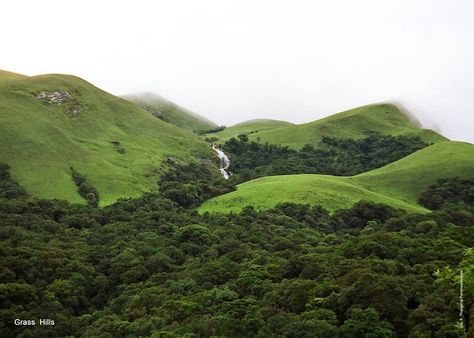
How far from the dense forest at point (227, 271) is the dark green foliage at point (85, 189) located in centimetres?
310

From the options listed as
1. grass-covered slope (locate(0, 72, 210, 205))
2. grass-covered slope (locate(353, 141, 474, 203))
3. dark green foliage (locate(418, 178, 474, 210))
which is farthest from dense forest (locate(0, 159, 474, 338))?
grass-covered slope (locate(353, 141, 474, 203))

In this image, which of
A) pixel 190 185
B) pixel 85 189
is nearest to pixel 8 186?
pixel 85 189

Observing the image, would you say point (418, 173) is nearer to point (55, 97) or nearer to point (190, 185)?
point (190, 185)

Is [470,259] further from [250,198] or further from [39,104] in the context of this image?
[39,104]

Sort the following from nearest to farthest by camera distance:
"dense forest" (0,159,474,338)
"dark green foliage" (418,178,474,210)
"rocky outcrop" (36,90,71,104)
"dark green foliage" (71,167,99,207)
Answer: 1. "dense forest" (0,159,474,338)
2. "dark green foliage" (71,167,99,207)
3. "dark green foliage" (418,178,474,210)
4. "rocky outcrop" (36,90,71,104)

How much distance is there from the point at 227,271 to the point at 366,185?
9387 cm

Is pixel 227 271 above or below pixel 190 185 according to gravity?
below

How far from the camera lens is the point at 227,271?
260 feet

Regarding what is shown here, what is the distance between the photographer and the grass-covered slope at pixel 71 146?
467ft

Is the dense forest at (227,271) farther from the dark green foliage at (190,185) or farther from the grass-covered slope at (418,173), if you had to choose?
the grass-covered slope at (418,173)

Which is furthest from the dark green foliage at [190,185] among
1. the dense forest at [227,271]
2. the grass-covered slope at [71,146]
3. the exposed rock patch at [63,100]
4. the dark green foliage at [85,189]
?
the exposed rock patch at [63,100]

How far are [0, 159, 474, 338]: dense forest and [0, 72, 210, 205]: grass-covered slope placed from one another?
1195 centimetres

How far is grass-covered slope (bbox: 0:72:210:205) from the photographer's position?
14225 cm

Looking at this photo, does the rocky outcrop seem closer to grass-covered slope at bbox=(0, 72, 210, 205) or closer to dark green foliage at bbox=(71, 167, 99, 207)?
grass-covered slope at bbox=(0, 72, 210, 205)
